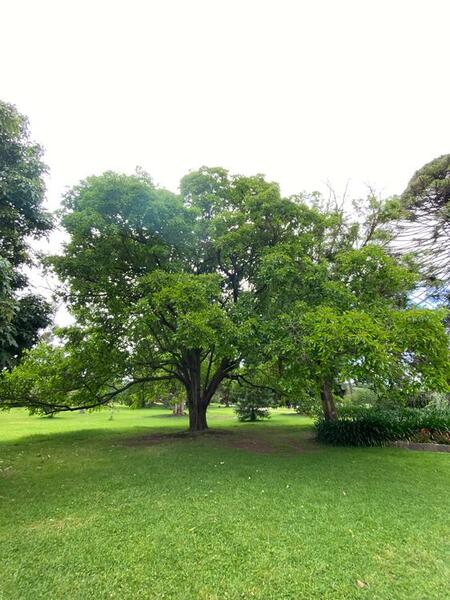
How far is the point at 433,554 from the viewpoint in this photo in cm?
346

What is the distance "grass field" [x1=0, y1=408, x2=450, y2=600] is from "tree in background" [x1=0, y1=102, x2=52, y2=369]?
2436 millimetres

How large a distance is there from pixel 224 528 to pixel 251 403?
562 inches

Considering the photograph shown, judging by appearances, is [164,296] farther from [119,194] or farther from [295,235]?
[295,235]

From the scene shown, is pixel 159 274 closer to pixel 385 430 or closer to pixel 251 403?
pixel 385 430

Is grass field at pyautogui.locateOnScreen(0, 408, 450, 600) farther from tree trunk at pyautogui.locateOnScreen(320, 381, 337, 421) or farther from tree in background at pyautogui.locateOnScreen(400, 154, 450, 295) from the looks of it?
tree in background at pyautogui.locateOnScreen(400, 154, 450, 295)

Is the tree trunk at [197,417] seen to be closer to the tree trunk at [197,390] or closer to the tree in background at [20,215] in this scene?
the tree trunk at [197,390]

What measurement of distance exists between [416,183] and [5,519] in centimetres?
1590

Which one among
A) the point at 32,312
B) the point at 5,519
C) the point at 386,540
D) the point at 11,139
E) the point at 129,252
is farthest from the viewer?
the point at 129,252

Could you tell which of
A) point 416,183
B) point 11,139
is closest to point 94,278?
point 11,139

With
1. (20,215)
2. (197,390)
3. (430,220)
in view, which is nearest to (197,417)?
(197,390)

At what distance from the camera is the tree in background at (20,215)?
489 cm

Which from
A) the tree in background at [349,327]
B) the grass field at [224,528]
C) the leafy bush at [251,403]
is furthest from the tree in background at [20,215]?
the leafy bush at [251,403]

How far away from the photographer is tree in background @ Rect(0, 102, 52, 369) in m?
4.89

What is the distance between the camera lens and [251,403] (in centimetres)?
1786
